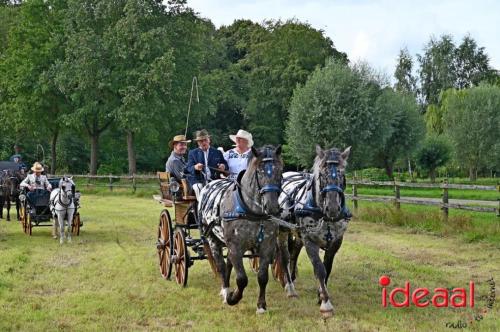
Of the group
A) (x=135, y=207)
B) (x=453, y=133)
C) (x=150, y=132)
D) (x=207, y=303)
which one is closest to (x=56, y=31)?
(x=150, y=132)

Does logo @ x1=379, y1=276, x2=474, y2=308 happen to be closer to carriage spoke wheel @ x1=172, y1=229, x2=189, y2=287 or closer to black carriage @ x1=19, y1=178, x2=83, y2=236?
carriage spoke wheel @ x1=172, y1=229, x2=189, y2=287

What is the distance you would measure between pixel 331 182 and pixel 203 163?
2.80 m

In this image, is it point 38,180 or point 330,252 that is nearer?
point 330,252

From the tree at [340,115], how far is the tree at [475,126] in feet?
32.9

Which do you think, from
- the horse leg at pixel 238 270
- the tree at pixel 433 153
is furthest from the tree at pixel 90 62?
the horse leg at pixel 238 270

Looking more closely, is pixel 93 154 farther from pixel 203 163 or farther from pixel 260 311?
pixel 260 311

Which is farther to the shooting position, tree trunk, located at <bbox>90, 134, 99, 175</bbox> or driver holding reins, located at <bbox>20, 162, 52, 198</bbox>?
tree trunk, located at <bbox>90, 134, 99, 175</bbox>

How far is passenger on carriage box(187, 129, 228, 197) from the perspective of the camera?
29.8 ft

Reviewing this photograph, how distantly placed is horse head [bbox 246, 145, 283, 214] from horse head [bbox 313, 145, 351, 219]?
510mm

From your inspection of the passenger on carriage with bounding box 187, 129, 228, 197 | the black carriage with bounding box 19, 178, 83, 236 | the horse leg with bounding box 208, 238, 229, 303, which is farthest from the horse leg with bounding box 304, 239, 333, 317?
the black carriage with bounding box 19, 178, 83, 236

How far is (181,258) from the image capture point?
8.98 metres

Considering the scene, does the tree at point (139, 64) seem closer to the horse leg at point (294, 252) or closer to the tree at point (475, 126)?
the tree at point (475, 126)

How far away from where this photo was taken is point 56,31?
122 ft

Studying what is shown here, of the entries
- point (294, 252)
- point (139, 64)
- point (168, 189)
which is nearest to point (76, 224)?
point (168, 189)
